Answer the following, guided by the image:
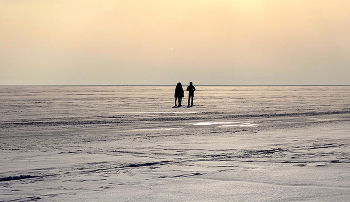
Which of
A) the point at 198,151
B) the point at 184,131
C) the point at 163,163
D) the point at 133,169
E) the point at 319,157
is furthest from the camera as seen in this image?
the point at 184,131

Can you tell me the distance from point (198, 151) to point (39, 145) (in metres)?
3.80

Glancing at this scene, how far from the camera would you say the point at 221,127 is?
1573 centimetres

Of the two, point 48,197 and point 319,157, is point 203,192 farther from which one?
point 319,157

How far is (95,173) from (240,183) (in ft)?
7.53

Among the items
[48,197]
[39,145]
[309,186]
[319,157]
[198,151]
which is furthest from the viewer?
[39,145]

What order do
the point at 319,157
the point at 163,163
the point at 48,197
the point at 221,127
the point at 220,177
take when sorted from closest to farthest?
the point at 48,197 < the point at 220,177 < the point at 163,163 < the point at 319,157 < the point at 221,127

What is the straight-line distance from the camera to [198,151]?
387 inches

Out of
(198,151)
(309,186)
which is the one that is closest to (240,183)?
(309,186)

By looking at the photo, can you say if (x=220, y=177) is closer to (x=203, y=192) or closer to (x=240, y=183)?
(x=240, y=183)

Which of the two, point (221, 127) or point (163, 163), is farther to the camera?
point (221, 127)

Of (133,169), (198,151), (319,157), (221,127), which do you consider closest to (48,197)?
(133,169)

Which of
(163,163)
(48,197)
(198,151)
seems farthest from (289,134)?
(48,197)

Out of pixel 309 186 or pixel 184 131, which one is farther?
pixel 184 131

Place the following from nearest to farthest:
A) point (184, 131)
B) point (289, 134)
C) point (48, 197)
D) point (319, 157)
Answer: point (48, 197) < point (319, 157) < point (289, 134) < point (184, 131)
